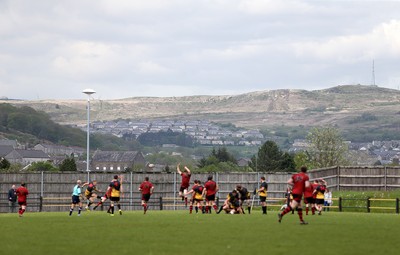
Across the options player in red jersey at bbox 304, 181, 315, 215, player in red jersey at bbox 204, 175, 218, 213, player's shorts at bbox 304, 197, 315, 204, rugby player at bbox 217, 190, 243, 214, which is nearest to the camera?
player in red jersey at bbox 304, 181, 315, 215

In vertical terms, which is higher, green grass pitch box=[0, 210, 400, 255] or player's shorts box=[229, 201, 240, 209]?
player's shorts box=[229, 201, 240, 209]

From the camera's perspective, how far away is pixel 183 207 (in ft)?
237

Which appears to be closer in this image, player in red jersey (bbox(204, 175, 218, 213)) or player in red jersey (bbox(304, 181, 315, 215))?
player in red jersey (bbox(304, 181, 315, 215))

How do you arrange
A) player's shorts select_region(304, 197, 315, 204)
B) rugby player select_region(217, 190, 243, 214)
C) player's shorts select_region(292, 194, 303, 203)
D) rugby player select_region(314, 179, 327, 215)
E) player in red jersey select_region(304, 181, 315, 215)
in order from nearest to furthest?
player's shorts select_region(292, 194, 303, 203)
player in red jersey select_region(304, 181, 315, 215)
player's shorts select_region(304, 197, 315, 204)
rugby player select_region(314, 179, 327, 215)
rugby player select_region(217, 190, 243, 214)

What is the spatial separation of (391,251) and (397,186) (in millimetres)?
51397

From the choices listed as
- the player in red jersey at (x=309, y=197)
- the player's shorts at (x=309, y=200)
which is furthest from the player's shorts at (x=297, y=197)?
the player's shorts at (x=309, y=200)

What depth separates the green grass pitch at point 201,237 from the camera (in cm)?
2527

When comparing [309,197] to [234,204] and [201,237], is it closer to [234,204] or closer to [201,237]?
[234,204]

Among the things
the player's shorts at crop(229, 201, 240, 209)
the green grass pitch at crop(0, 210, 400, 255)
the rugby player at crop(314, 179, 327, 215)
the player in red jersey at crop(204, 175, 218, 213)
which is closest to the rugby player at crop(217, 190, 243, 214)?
the player's shorts at crop(229, 201, 240, 209)

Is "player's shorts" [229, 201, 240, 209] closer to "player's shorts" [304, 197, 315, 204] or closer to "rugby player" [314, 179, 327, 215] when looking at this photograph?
"rugby player" [314, 179, 327, 215]

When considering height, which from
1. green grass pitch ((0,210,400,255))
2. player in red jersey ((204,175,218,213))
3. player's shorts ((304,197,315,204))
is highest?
player in red jersey ((204,175,218,213))

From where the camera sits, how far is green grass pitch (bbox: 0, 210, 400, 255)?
82.9 feet

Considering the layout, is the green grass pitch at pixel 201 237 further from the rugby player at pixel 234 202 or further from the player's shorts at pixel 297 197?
the rugby player at pixel 234 202

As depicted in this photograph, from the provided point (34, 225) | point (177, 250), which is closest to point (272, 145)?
point (34, 225)
